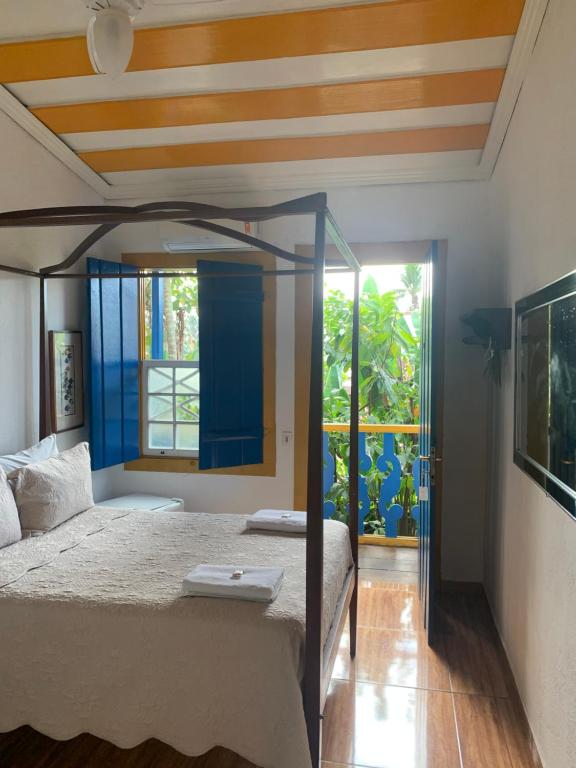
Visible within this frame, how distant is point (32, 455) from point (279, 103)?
230 cm

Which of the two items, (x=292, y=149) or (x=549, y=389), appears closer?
(x=549, y=389)

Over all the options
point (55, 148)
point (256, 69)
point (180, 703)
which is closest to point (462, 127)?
point (256, 69)

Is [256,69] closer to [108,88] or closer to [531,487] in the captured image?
[108,88]

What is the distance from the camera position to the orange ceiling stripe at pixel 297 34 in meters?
2.56

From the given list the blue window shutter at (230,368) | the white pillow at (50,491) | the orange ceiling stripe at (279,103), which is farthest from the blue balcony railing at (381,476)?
the orange ceiling stripe at (279,103)

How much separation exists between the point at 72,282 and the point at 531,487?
3.11 m

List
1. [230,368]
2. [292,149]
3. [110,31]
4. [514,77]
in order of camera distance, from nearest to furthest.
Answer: [110,31], [514,77], [292,149], [230,368]

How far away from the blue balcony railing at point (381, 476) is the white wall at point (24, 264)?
2307 millimetres

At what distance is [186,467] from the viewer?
4.43 metres

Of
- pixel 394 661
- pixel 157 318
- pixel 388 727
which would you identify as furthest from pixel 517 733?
pixel 157 318

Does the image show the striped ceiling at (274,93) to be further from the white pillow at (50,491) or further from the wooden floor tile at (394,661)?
the wooden floor tile at (394,661)

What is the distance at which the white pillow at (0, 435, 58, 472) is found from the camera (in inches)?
123

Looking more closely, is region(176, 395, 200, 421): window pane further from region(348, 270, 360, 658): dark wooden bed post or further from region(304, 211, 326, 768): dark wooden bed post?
region(304, 211, 326, 768): dark wooden bed post

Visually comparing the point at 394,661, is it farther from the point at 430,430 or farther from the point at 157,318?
the point at 157,318
